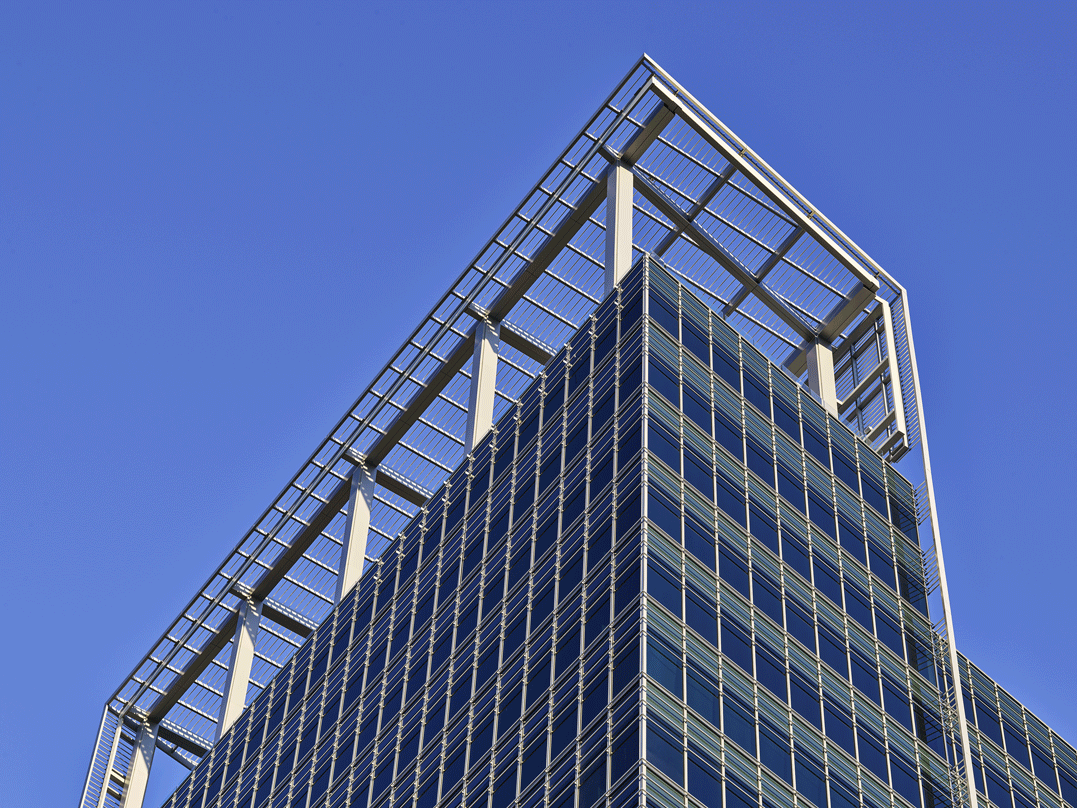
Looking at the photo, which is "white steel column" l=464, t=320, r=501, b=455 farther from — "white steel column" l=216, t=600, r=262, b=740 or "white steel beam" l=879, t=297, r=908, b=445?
"white steel column" l=216, t=600, r=262, b=740

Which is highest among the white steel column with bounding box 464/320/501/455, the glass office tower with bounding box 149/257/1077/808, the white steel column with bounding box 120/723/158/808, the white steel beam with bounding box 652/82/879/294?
the white steel beam with bounding box 652/82/879/294

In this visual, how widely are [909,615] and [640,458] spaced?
533 inches

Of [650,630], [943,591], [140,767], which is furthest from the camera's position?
[140,767]

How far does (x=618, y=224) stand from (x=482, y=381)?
8412mm

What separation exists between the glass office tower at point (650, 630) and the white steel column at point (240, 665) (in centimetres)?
538

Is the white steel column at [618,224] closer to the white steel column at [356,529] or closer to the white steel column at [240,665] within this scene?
the white steel column at [356,529]

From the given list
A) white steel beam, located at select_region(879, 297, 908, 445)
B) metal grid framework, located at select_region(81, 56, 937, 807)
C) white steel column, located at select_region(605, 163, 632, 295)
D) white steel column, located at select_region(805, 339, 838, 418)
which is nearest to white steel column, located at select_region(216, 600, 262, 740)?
metal grid framework, located at select_region(81, 56, 937, 807)

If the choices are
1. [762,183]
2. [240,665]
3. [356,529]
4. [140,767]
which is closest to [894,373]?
[762,183]

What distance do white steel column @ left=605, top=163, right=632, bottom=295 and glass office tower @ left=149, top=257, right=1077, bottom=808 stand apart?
11.1 feet

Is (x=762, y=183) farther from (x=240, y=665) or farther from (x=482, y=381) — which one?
(x=240, y=665)

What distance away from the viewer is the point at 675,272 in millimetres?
71125

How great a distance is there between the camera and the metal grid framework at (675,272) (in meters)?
72.4

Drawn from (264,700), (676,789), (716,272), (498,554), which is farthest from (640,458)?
(264,700)

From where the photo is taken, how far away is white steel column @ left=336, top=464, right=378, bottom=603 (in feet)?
247
